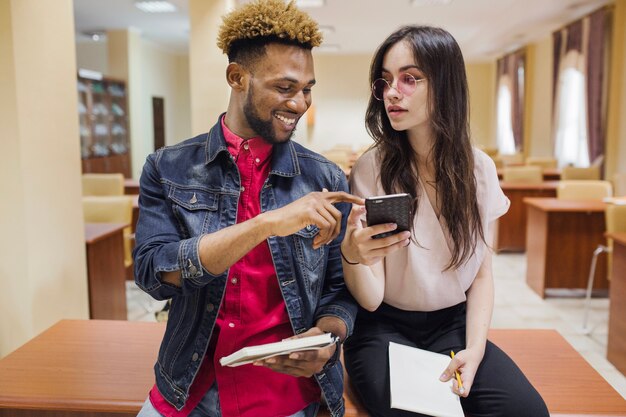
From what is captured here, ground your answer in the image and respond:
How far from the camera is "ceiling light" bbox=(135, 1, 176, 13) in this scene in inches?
327

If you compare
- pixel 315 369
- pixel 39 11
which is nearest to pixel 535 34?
pixel 39 11

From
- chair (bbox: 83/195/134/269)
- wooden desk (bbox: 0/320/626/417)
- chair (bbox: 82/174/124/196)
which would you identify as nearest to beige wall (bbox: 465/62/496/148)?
chair (bbox: 82/174/124/196)

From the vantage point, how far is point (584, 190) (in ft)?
15.6

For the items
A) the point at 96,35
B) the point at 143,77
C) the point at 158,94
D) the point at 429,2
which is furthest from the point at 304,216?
the point at 158,94

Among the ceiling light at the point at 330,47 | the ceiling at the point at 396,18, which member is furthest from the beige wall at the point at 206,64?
the ceiling light at the point at 330,47

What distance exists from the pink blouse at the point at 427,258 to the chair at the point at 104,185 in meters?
4.06

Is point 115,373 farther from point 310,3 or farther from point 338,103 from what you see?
point 338,103

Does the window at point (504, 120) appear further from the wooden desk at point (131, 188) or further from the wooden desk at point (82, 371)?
the wooden desk at point (82, 371)

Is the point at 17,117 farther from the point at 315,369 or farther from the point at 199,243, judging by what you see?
the point at 315,369

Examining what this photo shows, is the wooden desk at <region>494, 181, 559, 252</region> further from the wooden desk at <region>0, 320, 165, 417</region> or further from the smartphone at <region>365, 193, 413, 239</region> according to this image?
the smartphone at <region>365, 193, 413, 239</region>

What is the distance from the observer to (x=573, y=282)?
15.3 ft

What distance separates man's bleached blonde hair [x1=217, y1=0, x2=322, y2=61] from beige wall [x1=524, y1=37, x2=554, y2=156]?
9748 mm

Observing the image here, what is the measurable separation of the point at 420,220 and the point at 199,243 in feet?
2.35

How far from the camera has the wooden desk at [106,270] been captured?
324cm
